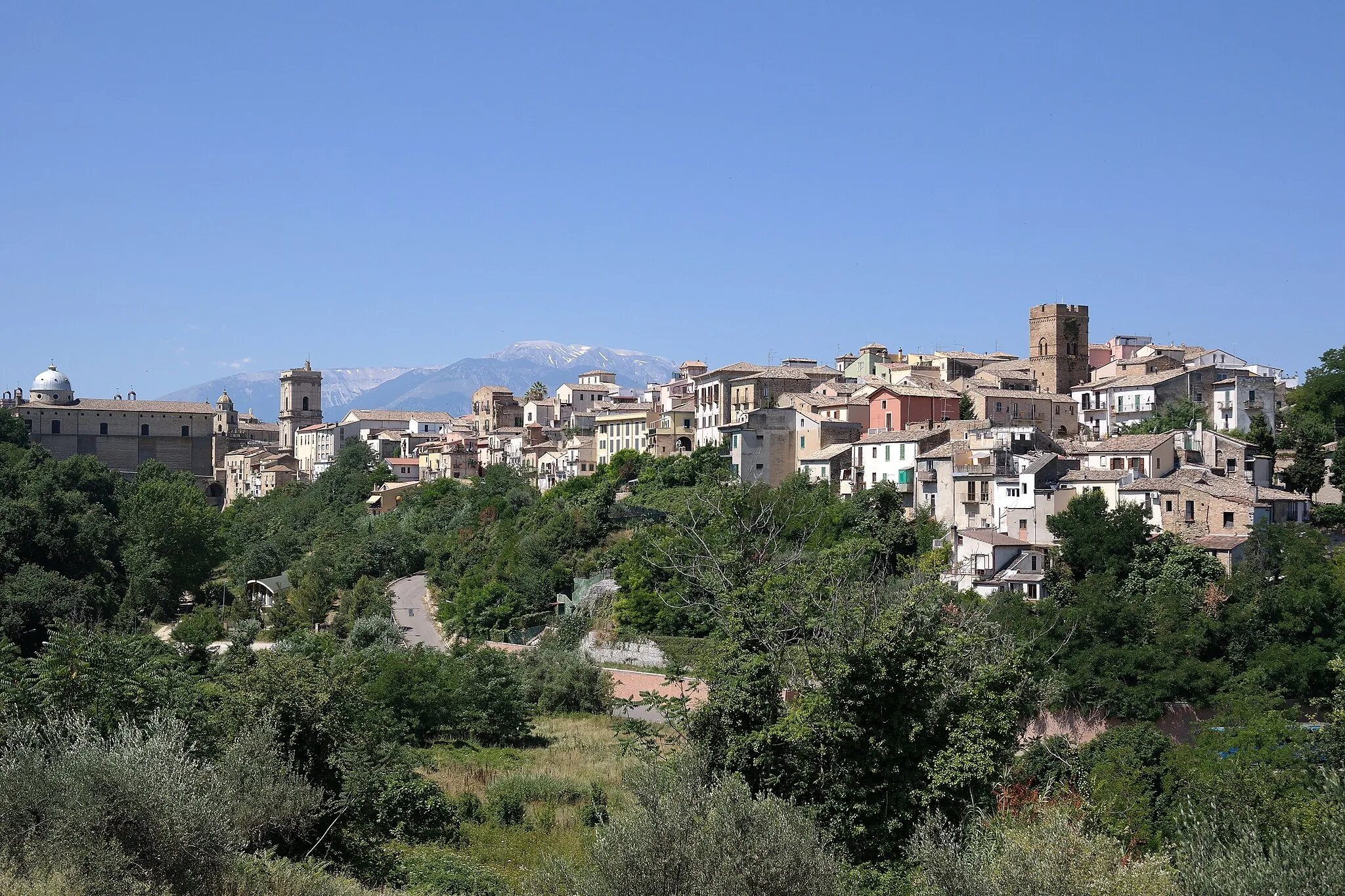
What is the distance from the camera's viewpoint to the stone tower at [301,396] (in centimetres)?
12475

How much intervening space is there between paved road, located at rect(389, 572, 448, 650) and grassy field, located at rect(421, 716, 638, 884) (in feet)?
41.3

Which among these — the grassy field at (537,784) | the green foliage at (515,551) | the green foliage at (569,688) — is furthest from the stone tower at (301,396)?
the grassy field at (537,784)

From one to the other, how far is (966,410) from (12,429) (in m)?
67.4

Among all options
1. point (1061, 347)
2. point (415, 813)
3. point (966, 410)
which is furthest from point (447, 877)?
point (1061, 347)

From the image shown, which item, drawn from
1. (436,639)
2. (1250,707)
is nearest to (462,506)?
(436,639)

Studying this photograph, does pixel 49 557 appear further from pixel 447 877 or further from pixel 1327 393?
pixel 1327 393

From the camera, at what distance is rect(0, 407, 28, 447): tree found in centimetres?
8688

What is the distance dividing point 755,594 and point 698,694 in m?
14.9

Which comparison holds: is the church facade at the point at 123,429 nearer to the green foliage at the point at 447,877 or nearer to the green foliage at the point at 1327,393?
the green foliage at the point at 1327,393

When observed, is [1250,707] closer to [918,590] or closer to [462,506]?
[918,590]

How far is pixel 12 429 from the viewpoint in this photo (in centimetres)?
8819

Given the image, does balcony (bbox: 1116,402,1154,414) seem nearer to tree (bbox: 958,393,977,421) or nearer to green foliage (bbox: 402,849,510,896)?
tree (bbox: 958,393,977,421)

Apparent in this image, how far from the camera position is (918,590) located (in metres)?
17.3

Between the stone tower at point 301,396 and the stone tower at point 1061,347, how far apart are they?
3111 inches
